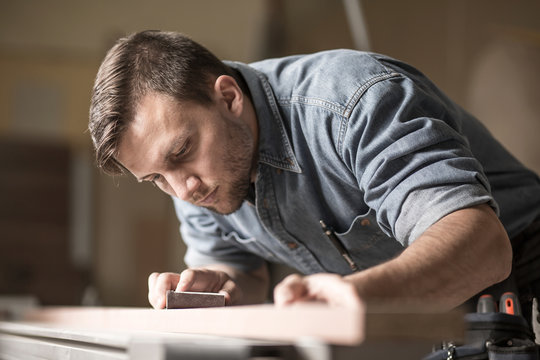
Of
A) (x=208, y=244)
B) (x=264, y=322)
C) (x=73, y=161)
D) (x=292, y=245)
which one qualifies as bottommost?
(x=73, y=161)

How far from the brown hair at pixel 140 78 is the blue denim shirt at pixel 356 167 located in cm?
11

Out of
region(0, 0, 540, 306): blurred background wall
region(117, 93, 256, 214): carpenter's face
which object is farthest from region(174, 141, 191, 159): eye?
region(0, 0, 540, 306): blurred background wall

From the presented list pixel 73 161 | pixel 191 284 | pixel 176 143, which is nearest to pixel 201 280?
pixel 191 284

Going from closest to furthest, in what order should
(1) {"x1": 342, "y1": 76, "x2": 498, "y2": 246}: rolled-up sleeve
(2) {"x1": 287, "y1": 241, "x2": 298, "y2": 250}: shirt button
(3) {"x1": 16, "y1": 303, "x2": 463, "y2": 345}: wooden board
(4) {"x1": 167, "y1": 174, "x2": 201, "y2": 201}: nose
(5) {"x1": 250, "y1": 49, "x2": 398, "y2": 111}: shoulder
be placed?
1. (3) {"x1": 16, "y1": 303, "x2": 463, "y2": 345}: wooden board
2. (1) {"x1": 342, "y1": 76, "x2": 498, "y2": 246}: rolled-up sleeve
3. (5) {"x1": 250, "y1": 49, "x2": 398, "y2": 111}: shoulder
4. (4) {"x1": 167, "y1": 174, "x2": 201, "y2": 201}: nose
5. (2) {"x1": 287, "y1": 241, "x2": 298, "y2": 250}: shirt button

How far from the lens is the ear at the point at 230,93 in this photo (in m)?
1.23

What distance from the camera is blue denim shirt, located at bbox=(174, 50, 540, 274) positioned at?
93 cm

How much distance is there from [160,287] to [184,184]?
19 cm

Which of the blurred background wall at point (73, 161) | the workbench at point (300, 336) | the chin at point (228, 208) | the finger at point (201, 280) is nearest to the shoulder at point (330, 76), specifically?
the chin at point (228, 208)

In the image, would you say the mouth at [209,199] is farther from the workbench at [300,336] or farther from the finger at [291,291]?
the finger at [291,291]

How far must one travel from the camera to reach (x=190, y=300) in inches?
39.5

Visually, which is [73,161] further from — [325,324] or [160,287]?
[325,324]

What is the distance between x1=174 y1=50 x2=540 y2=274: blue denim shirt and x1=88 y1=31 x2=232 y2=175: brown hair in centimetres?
11

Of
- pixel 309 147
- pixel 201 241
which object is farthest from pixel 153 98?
pixel 201 241

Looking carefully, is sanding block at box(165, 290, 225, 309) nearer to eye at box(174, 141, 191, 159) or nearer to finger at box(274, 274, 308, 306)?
eye at box(174, 141, 191, 159)
